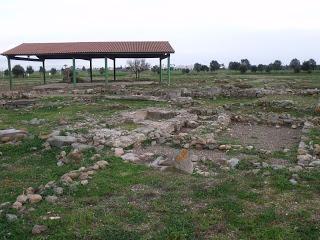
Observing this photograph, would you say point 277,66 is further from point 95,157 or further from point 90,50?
point 95,157

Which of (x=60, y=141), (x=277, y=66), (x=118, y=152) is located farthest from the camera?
(x=277, y=66)

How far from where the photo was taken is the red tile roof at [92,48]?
2812cm

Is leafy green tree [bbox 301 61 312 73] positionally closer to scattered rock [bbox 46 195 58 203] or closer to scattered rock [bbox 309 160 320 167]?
scattered rock [bbox 309 160 320 167]

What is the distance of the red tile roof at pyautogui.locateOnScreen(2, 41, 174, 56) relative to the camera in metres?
28.1

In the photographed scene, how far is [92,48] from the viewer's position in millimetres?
29000

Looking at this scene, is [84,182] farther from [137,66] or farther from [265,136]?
[137,66]

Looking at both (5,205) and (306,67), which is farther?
(306,67)

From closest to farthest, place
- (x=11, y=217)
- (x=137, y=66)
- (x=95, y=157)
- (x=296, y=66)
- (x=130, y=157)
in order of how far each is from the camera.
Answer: (x=11, y=217) < (x=95, y=157) < (x=130, y=157) < (x=137, y=66) < (x=296, y=66)

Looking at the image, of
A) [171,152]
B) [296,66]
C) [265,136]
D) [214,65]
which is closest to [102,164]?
[171,152]

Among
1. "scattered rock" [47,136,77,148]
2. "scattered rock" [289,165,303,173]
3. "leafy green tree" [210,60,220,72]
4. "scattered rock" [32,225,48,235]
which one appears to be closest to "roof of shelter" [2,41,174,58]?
"scattered rock" [47,136,77,148]

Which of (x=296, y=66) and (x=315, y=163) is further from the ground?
(x=296, y=66)

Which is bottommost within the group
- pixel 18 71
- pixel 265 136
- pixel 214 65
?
pixel 265 136

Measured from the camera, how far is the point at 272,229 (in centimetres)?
501

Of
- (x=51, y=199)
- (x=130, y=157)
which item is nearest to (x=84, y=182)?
(x=51, y=199)
